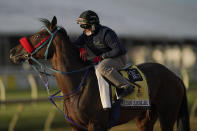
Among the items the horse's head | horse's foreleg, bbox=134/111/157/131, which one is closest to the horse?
the horse's head

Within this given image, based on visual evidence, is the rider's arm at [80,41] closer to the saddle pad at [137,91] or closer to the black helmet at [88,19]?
the black helmet at [88,19]

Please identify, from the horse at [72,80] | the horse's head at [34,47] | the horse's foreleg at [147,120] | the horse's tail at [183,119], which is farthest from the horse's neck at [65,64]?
the horse's tail at [183,119]

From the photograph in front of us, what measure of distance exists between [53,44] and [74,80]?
0.53 metres

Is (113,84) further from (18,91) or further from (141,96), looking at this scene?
(18,91)

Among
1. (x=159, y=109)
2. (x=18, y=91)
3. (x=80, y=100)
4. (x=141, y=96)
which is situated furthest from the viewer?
(x=18, y=91)

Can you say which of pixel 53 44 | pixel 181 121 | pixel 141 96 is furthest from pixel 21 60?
pixel 181 121

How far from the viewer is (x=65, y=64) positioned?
4.67m

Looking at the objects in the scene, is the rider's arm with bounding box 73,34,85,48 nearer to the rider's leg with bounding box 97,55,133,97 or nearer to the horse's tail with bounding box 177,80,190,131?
the rider's leg with bounding box 97,55,133,97

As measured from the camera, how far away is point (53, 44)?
183 inches

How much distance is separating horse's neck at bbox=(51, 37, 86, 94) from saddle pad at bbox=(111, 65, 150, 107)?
0.71 m

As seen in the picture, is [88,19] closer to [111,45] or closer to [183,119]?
[111,45]

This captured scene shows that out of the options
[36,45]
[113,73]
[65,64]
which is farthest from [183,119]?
[36,45]

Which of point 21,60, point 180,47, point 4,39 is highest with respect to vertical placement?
point 21,60

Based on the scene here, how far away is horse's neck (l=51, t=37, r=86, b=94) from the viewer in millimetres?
4652
